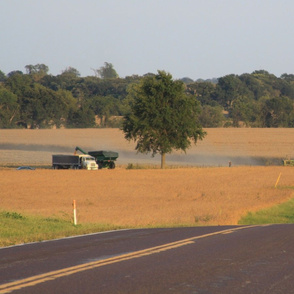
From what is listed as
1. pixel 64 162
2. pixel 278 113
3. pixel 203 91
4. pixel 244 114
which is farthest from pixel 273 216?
pixel 203 91

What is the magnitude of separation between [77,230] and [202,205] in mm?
13057

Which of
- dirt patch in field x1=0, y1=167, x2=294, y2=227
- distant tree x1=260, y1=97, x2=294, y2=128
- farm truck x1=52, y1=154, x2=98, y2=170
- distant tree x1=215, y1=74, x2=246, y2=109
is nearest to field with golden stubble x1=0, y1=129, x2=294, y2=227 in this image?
dirt patch in field x1=0, y1=167, x2=294, y2=227

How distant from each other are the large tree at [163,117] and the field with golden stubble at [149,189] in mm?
4904

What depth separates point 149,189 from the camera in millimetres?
41125

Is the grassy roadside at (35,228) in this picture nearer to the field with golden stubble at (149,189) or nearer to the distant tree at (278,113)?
the field with golden stubble at (149,189)

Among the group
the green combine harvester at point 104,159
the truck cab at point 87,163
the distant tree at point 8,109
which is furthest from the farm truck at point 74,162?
the distant tree at point 8,109

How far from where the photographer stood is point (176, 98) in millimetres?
65688

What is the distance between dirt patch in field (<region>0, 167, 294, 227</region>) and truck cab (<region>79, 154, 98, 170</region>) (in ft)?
19.9

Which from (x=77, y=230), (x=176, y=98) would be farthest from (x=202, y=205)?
(x=176, y=98)

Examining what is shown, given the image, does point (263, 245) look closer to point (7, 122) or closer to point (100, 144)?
point (100, 144)

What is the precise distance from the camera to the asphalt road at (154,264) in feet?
30.2

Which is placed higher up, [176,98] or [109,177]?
[176,98]

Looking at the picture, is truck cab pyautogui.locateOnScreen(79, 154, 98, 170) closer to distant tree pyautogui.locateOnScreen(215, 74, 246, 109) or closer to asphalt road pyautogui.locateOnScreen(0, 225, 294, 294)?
asphalt road pyautogui.locateOnScreen(0, 225, 294, 294)

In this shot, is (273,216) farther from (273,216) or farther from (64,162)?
(64,162)
